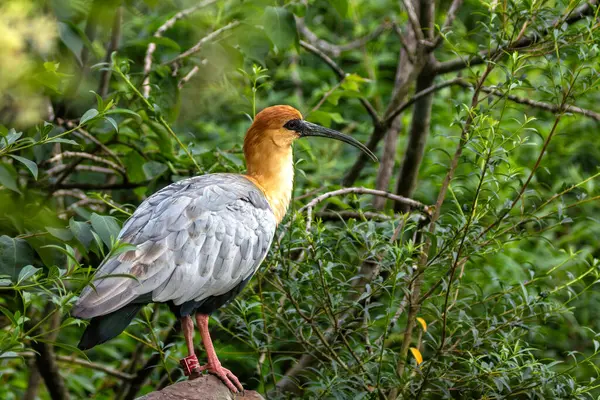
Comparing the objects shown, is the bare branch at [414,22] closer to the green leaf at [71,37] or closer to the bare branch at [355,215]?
the bare branch at [355,215]

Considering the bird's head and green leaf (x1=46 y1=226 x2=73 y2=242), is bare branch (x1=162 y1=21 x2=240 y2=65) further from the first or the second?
green leaf (x1=46 y1=226 x2=73 y2=242)

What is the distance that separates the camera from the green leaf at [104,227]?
369 centimetres

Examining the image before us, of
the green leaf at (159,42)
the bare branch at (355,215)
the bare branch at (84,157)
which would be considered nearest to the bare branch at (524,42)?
the bare branch at (355,215)

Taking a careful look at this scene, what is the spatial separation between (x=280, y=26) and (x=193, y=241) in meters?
1.57

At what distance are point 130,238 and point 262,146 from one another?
3.86ft

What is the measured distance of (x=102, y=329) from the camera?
3818mm

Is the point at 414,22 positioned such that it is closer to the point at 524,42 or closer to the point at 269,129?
the point at 524,42

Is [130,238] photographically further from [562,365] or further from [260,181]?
[562,365]

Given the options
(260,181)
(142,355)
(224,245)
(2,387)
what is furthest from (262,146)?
(2,387)

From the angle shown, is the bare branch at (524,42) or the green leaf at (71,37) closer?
the bare branch at (524,42)

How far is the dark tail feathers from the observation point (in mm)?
3811

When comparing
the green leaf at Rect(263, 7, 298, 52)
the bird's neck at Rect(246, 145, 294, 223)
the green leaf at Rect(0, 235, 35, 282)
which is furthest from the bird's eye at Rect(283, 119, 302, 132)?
the green leaf at Rect(0, 235, 35, 282)

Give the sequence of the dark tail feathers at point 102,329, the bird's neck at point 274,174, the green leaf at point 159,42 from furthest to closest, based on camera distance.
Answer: the green leaf at point 159,42
the bird's neck at point 274,174
the dark tail feathers at point 102,329

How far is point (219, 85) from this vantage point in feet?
23.2
